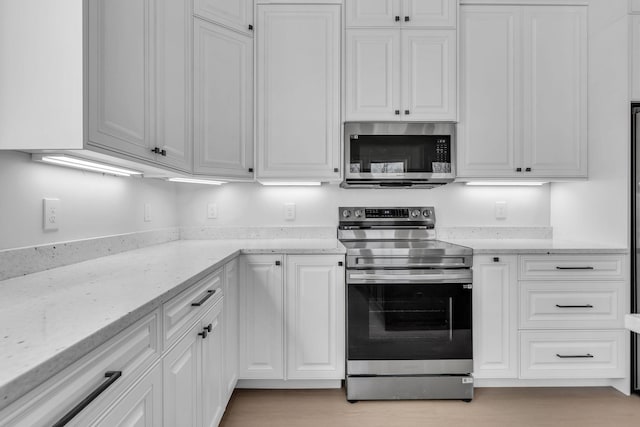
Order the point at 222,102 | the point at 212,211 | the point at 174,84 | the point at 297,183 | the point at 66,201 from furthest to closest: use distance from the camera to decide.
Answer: the point at 212,211
the point at 297,183
the point at 222,102
the point at 174,84
the point at 66,201

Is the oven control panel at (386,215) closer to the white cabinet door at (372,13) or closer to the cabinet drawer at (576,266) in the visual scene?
the cabinet drawer at (576,266)

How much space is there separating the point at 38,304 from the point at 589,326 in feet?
8.64

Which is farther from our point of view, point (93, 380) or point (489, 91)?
point (489, 91)

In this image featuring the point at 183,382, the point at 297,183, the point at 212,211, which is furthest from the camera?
the point at 212,211

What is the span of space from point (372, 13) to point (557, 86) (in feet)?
4.34

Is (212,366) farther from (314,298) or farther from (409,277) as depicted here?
(409,277)

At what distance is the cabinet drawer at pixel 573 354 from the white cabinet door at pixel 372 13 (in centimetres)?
212

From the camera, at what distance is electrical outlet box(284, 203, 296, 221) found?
2705mm

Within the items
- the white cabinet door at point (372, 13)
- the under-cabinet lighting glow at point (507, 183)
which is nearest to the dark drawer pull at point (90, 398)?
the white cabinet door at point (372, 13)

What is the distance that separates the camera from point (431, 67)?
236 cm

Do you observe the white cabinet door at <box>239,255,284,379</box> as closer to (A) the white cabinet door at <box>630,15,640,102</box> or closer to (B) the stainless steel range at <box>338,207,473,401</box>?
(B) the stainless steel range at <box>338,207,473,401</box>

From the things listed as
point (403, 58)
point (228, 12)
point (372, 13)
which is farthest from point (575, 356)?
point (228, 12)

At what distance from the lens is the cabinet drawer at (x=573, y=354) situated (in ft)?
6.97

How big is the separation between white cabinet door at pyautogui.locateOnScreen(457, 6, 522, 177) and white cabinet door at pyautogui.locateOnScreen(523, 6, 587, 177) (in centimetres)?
8
